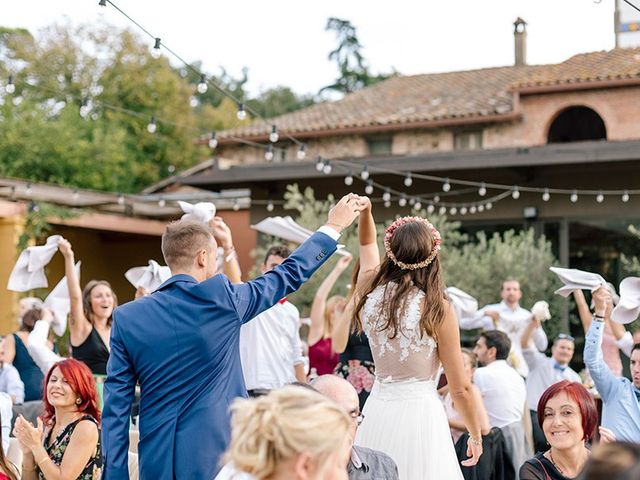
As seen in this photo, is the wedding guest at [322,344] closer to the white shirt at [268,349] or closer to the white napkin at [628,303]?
the white shirt at [268,349]

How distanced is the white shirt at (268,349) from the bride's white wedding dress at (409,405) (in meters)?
2.35

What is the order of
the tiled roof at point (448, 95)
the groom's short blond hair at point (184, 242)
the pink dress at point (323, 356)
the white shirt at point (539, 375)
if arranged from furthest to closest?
the tiled roof at point (448, 95) → the white shirt at point (539, 375) → the pink dress at point (323, 356) → the groom's short blond hair at point (184, 242)

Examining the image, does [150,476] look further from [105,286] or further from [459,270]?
[459,270]

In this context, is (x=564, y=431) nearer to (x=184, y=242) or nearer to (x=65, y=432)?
(x=184, y=242)

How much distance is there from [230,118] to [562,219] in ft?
78.9

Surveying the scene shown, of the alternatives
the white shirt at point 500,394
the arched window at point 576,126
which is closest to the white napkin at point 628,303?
the white shirt at point 500,394

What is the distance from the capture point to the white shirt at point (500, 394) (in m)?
7.01

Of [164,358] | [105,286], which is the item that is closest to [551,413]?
[164,358]

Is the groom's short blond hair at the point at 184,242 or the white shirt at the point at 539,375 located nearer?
the groom's short blond hair at the point at 184,242

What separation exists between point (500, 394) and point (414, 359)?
3.04 meters

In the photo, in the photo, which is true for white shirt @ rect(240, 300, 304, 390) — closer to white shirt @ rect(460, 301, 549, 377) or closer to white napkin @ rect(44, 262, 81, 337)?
white napkin @ rect(44, 262, 81, 337)

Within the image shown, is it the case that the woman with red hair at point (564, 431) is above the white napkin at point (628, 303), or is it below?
below

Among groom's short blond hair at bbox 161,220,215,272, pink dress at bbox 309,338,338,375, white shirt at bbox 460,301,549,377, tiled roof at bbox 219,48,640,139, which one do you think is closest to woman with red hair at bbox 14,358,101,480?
groom's short blond hair at bbox 161,220,215,272

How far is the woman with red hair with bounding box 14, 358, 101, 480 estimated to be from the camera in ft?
15.1
